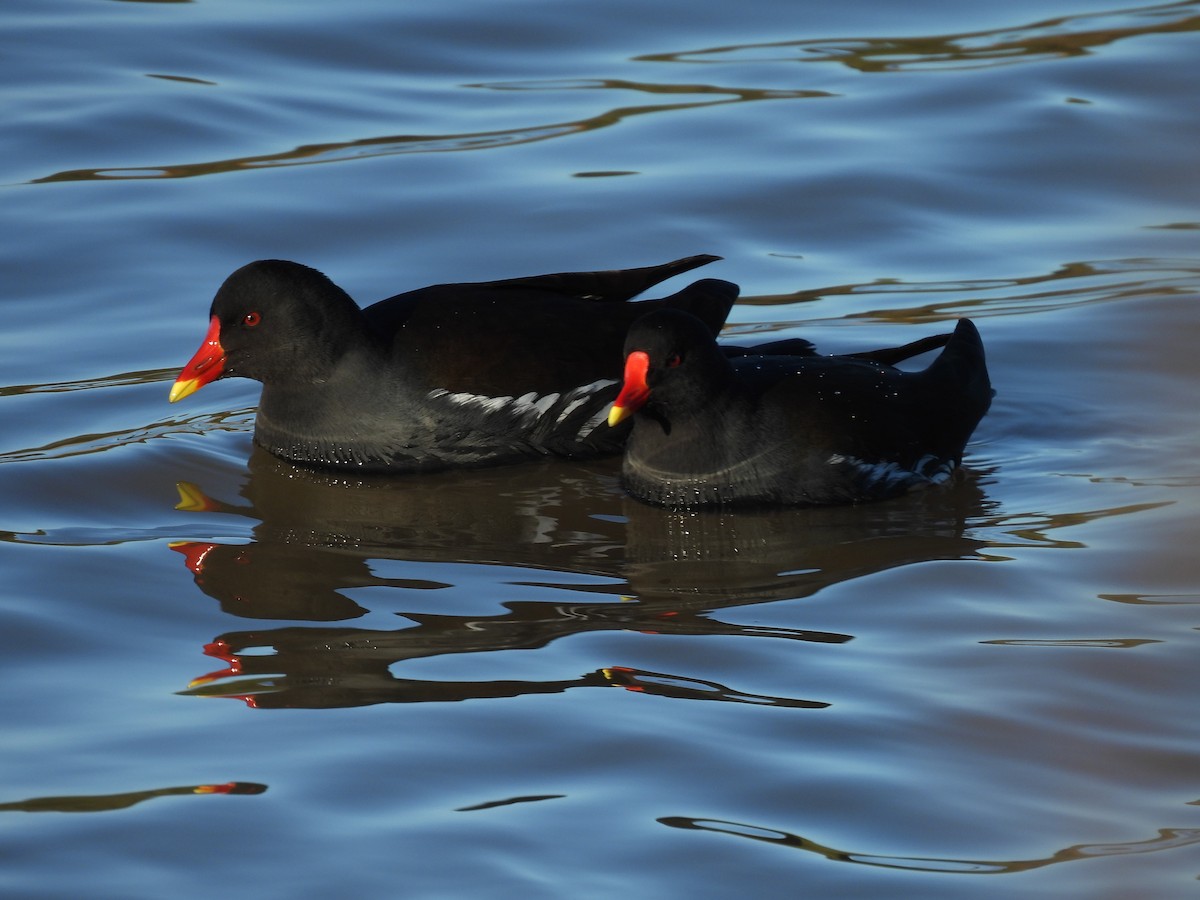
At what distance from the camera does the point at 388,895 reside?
15.7ft

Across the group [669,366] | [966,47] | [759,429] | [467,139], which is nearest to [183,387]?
[669,366]

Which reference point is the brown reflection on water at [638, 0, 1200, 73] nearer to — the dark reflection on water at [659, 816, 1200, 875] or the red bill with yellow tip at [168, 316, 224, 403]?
the red bill with yellow tip at [168, 316, 224, 403]

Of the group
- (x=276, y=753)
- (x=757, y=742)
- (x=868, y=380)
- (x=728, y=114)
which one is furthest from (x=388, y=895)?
(x=728, y=114)

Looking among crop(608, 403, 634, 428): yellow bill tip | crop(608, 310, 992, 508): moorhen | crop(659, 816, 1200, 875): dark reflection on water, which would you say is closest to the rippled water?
crop(659, 816, 1200, 875): dark reflection on water

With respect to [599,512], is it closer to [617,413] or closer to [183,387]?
[617,413]

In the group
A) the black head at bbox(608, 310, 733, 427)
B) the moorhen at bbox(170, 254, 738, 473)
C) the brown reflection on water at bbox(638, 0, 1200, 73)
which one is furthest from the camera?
the brown reflection on water at bbox(638, 0, 1200, 73)

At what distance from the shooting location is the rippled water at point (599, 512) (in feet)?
16.9

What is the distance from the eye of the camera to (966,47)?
13.8 meters

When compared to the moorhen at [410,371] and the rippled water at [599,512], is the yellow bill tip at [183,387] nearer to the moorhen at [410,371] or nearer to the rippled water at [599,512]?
the moorhen at [410,371]

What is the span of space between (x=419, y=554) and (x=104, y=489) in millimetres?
1472

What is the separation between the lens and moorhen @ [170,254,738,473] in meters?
8.35

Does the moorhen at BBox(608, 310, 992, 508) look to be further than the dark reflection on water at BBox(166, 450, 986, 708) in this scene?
Yes

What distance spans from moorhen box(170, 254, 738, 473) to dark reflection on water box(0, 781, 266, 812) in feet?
10.4

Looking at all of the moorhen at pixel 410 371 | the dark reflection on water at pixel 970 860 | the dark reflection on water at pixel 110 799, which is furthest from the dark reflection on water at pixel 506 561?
the dark reflection on water at pixel 970 860
